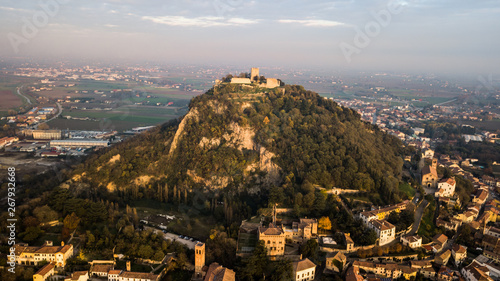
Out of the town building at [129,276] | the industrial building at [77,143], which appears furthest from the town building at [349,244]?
the industrial building at [77,143]

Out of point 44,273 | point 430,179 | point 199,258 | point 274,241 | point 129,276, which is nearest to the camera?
point 44,273

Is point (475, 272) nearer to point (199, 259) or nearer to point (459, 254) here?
point (459, 254)

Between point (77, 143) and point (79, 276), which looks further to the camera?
point (77, 143)

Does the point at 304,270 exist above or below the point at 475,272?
above

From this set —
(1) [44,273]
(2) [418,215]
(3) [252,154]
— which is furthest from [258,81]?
(1) [44,273]

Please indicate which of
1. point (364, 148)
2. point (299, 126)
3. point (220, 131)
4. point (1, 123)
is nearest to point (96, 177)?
point (220, 131)

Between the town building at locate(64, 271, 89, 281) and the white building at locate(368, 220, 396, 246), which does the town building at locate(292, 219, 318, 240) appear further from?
the town building at locate(64, 271, 89, 281)

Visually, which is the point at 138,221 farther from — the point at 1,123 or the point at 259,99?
the point at 1,123
